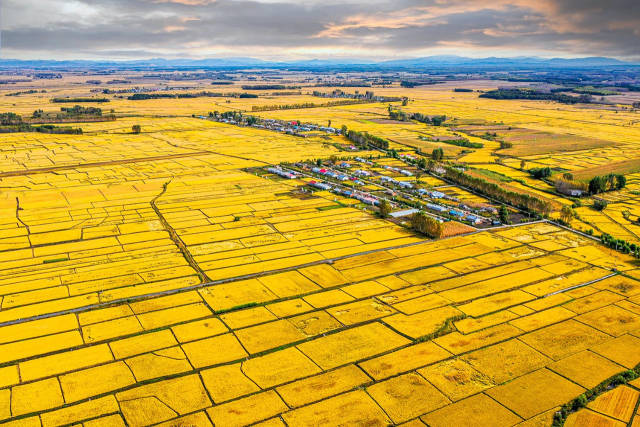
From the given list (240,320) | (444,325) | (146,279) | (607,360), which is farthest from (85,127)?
(607,360)

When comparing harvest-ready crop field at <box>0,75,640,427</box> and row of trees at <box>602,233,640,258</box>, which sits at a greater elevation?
row of trees at <box>602,233,640,258</box>

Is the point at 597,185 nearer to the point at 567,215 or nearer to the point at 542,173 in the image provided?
the point at 542,173

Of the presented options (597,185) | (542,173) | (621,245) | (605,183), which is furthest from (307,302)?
(542,173)

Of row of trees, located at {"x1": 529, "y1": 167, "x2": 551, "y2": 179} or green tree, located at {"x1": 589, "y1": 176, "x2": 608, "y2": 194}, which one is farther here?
row of trees, located at {"x1": 529, "y1": 167, "x2": 551, "y2": 179}

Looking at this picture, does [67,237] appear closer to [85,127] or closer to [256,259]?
[256,259]

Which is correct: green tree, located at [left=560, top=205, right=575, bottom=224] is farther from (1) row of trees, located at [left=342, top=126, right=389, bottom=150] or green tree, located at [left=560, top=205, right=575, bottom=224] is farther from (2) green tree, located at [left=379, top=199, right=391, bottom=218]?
(1) row of trees, located at [left=342, top=126, right=389, bottom=150]

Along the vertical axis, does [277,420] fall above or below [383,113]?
below

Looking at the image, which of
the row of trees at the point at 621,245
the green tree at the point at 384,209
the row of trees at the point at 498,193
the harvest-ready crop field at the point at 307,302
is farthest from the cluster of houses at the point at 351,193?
the row of trees at the point at 621,245

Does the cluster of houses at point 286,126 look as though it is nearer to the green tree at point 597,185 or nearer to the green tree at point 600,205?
the green tree at point 597,185

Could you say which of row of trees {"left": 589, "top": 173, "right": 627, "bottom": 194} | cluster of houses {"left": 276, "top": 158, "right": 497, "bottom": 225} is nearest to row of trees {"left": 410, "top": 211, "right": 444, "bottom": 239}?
cluster of houses {"left": 276, "top": 158, "right": 497, "bottom": 225}
